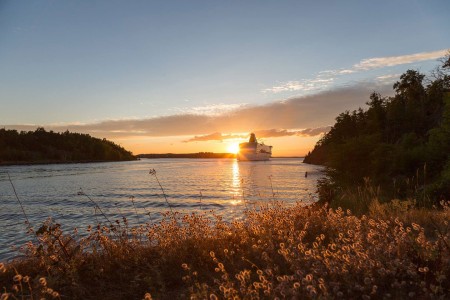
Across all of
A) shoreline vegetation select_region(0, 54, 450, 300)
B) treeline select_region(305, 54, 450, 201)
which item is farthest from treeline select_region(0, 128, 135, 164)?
shoreline vegetation select_region(0, 54, 450, 300)

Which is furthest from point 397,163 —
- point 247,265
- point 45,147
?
point 45,147

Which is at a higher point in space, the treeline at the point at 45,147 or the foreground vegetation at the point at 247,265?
the treeline at the point at 45,147

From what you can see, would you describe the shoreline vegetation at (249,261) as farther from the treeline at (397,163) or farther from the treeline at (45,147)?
the treeline at (45,147)

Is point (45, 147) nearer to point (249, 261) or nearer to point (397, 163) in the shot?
point (397, 163)

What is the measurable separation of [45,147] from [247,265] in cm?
18147

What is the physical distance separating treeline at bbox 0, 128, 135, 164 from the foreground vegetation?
157 metres

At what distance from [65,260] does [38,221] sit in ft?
53.3

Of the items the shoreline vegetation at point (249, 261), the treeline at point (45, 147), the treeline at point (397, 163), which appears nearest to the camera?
the shoreline vegetation at point (249, 261)

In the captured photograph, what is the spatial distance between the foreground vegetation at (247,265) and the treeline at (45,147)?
515 ft

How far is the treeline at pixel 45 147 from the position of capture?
149m

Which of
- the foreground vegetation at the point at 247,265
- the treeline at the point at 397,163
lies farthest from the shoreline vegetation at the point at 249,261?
the treeline at the point at 397,163

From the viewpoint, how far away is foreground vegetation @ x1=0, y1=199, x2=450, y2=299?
15.9 ft

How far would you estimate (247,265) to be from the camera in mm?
7035

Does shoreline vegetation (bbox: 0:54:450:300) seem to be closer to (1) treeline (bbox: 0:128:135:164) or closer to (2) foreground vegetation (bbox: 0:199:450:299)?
(2) foreground vegetation (bbox: 0:199:450:299)
